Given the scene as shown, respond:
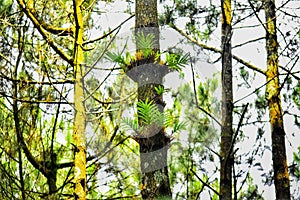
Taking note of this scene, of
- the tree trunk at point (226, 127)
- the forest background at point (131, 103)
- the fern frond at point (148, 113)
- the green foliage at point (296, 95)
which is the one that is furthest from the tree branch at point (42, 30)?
the green foliage at point (296, 95)

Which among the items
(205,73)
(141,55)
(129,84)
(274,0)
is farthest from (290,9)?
(141,55)

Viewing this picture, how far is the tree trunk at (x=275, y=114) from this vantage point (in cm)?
382

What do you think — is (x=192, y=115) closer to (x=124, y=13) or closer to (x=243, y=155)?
(x=124, y=13)

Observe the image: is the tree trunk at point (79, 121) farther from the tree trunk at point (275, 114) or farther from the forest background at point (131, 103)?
the tree trunk at point (275, 114)

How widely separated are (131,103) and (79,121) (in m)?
0.58

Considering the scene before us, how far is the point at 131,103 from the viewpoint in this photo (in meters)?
2.55

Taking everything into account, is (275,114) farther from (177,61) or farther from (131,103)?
(177,61)

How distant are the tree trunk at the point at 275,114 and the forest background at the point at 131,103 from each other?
2cm

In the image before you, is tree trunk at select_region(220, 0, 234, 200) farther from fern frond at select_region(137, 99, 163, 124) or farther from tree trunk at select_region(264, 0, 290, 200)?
tree trunk at select_region(264, 0, 290, 200)

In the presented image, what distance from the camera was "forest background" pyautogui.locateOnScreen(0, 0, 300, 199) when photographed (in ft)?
5.66

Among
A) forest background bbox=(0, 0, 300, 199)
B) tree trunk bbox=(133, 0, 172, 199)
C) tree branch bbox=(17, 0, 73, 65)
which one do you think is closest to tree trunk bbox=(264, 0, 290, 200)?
forest background bbox=(0, 0, 300, 199)

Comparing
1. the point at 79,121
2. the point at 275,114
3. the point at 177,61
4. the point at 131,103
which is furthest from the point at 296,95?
the point at 177,61

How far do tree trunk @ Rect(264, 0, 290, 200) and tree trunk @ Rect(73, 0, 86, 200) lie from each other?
2.08 m

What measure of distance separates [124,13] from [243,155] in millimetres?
1712
